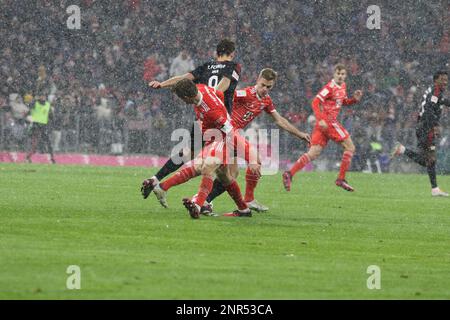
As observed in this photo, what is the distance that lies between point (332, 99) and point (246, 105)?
17.3 ft

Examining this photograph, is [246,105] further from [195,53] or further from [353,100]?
→ [195,53]

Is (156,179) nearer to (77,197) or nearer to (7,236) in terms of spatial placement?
(77,197)

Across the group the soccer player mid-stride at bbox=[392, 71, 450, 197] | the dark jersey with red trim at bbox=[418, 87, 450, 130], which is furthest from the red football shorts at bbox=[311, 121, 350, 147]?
the dark jersey with red trim at bbox=[418, 87, 450, 130]

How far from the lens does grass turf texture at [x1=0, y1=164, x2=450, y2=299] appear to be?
9.98 metres

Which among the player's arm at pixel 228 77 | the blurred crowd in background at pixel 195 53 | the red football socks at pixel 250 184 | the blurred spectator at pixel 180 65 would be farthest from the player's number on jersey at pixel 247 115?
the blurred spectator at pixel 180 65

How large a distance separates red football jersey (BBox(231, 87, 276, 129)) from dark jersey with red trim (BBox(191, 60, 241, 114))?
25.1 inches

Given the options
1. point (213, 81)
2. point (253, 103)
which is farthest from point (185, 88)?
point (253, 103)

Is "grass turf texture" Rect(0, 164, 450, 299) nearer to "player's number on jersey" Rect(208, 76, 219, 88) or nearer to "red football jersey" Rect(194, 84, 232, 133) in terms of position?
"red football jersey" Rect(194, 84, 232, 133)

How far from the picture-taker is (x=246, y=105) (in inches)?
702

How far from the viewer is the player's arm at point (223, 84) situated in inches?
653

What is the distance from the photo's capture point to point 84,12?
4119 centimetres
